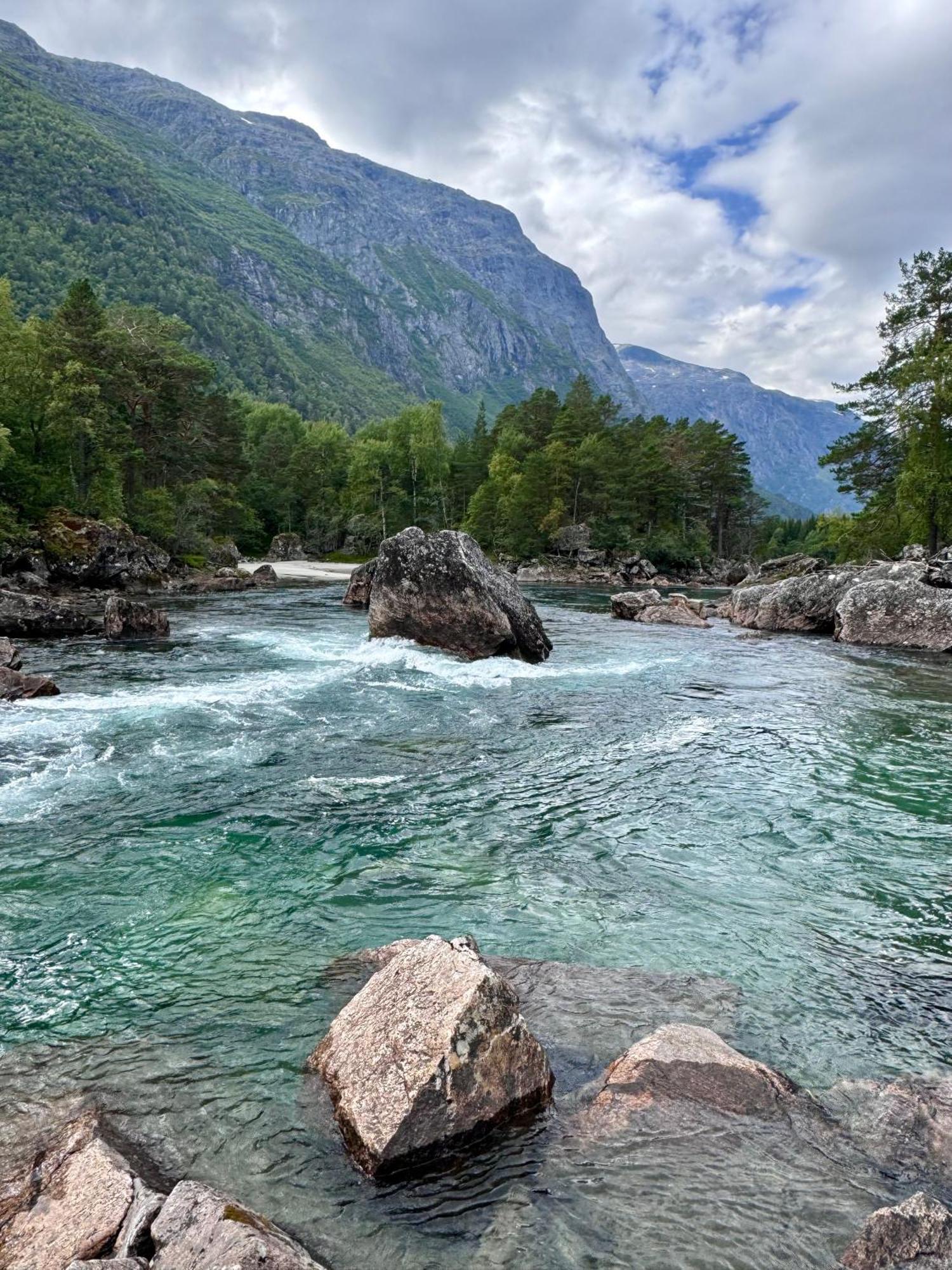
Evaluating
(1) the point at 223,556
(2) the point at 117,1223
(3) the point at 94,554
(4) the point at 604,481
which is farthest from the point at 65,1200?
(4) the point at 604,481

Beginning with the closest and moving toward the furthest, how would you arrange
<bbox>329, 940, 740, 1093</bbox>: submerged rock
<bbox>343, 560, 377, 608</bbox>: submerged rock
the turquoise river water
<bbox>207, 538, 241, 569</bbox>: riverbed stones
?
1. the turquoise river water
2. <bbox>329, 940, 740, 1093</bbox>: submerged rock
3. <bbox>343, 560, 377, 608</bbox>: submerged rock
4. <bbox>207, 538, 241, 569</bbox>: riverbed stones

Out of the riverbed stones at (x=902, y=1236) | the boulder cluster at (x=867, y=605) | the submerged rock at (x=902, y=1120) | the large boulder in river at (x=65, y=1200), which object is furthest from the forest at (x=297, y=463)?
the riverbed stones at (x=902, y=1236)

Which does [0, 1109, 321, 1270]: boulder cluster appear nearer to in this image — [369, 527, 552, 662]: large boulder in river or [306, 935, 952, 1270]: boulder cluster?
[306, 935, 952, 1270]: boulder cluster

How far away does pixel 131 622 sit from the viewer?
27688mm

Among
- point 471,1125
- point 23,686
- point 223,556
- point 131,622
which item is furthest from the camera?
point 223,556

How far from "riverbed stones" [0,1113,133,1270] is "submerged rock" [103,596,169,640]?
25.3m

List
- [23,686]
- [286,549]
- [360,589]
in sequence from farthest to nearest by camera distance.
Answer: [286,549], [360,589], [23,686]

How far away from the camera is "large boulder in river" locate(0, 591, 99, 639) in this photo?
26844 mm

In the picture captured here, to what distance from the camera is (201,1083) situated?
5.55m

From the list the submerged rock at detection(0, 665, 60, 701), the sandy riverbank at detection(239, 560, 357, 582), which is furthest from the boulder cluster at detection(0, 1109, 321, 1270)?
the sandy riverbank at detection(239, 560, 357, 582)

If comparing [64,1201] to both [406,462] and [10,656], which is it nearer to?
[10,656]

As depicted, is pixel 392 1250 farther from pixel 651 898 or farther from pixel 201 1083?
pixel 651 898

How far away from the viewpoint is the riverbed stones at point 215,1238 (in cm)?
356

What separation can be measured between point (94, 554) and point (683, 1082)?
1807 inches
